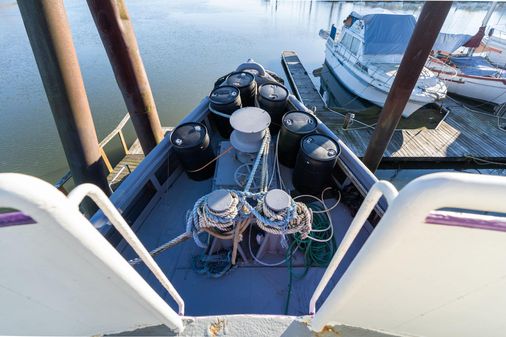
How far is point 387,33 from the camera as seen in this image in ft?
40.6

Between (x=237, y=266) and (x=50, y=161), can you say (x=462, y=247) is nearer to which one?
(x=237, y=266)

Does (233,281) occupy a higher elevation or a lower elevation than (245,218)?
lower

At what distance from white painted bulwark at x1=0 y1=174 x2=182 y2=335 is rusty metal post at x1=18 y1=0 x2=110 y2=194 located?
305 centimetres

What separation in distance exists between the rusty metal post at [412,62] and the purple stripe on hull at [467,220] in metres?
5.23

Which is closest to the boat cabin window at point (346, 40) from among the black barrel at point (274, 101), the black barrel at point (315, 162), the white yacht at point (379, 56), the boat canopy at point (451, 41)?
Answer: the white yacht at point (379, 56)

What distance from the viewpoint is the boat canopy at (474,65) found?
15000mm

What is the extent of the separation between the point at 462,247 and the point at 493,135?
1301 centimetres

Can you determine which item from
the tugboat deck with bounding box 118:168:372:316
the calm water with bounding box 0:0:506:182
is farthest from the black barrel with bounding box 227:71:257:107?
the calm water with bounding box 0:0:506:182

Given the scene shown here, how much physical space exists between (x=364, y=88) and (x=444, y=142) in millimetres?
4952

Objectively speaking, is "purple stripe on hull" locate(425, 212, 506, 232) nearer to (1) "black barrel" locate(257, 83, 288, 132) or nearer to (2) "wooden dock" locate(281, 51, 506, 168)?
(1) "black barrel" locate(257, 83, 288, 132)

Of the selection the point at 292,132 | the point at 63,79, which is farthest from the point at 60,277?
the point at 292,132

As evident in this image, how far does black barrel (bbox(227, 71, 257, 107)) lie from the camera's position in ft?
18.7

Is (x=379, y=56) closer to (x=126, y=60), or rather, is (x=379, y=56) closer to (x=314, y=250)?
(x=126, y=60)

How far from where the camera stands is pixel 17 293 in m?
1.31
